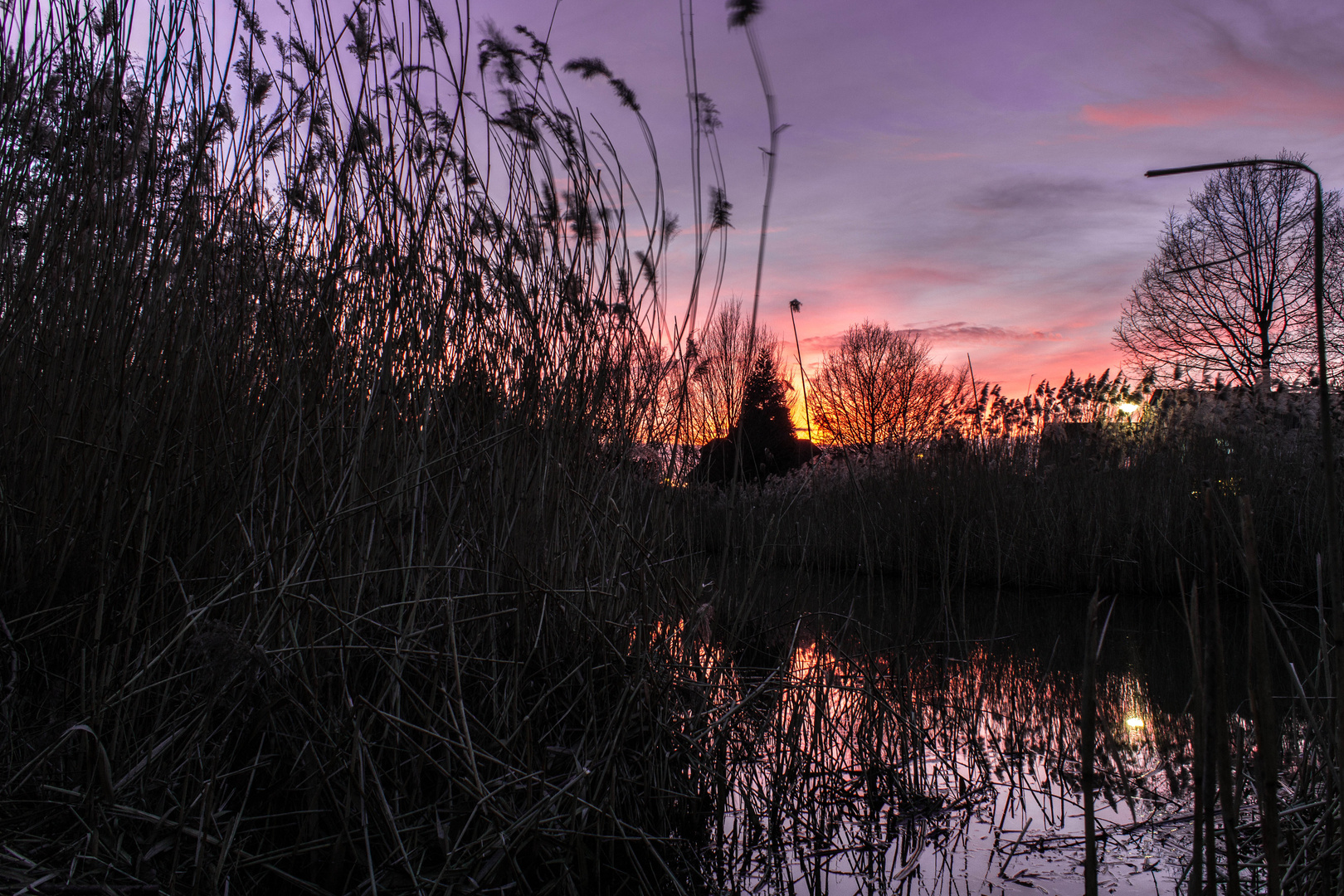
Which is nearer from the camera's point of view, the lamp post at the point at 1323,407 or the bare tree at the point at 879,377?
the lamp post at the point at 1323,407

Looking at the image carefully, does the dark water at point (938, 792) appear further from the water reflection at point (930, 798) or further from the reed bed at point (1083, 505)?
the reed bed at point (1083, 505)

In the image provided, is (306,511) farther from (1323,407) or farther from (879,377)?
(879,377)

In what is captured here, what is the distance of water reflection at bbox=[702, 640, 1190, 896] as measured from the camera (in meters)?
1.36

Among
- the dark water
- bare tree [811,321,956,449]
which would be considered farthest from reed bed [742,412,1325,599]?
bare tree [811,321,956,449]

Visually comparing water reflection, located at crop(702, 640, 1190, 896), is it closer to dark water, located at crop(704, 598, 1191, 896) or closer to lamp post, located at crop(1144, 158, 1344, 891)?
dark water, located at crop(704, 598, 1191, 896)

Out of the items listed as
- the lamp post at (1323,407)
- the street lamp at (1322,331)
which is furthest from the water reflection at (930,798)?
the street lamp at (1322,331)

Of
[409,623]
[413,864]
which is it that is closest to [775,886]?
[413,864]

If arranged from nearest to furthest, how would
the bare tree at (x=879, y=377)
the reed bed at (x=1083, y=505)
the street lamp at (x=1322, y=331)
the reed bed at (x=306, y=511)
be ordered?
the street lamp at (x=1322, y=331) < the reed bed at (x=306, y=511) < the reed bed at (x=1083, y=505) < the bare tree at (x=879, y=377)

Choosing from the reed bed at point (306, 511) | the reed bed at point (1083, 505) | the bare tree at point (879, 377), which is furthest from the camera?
the bare tree at point (879, 377)

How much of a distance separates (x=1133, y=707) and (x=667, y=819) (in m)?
1.73

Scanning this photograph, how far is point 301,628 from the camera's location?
128cm

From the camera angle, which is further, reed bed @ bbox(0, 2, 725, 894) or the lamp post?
reed bed @ bbox(0, 2, 725, 894)

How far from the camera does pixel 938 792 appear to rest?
5.58ft

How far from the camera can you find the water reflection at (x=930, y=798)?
53.7 inches
